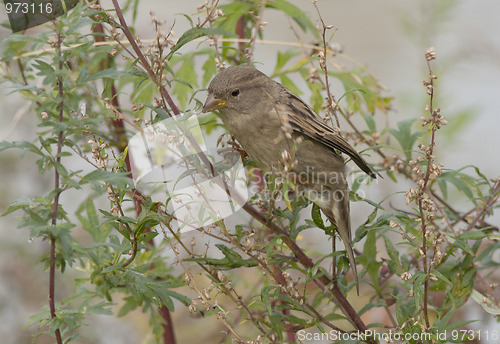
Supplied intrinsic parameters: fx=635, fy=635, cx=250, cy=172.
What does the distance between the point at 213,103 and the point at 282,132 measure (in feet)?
0.76

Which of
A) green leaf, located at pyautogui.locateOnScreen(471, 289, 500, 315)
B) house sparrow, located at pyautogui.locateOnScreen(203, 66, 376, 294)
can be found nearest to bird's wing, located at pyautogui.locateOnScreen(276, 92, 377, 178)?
house sparrow, located at pyautogui.locateOnScreen(203, 66, 376, 294)

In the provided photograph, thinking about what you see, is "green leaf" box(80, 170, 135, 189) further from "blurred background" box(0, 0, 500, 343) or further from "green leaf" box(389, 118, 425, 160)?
"green leaf" box(389, 118, 425, 160)

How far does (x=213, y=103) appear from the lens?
185 centimetres

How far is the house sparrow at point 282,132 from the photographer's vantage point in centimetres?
181

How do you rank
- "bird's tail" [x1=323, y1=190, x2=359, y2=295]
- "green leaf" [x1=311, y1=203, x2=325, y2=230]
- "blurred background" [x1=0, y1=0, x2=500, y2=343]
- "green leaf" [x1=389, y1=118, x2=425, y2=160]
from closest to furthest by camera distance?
1. "green leaf" [x1=311, y1=203, x2=325, y2=230]
2. "bird's tail" [x1=323, y1=190, x2=359, y2=295]
3. "green leaf" [x1=389, y1=118, x2=425, y2=160]
4. "blurred background" [x1=0, y1=0, x2=500, y2=343]

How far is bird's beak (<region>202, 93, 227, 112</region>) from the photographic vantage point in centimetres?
183

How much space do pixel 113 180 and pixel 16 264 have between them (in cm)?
213

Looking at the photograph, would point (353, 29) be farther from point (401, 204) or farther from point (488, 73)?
point (401, 204)

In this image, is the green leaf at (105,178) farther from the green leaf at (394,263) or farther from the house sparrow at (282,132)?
the green leaf at (394,263)

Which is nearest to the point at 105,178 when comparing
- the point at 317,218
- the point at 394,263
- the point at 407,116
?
the point at 317,218

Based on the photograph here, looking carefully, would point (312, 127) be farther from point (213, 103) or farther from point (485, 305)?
point (485, 305)

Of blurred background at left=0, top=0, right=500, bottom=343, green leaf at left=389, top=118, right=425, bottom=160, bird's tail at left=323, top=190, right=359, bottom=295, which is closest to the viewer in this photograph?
bird's tail at left=323, top=190, right=359, bottom=295

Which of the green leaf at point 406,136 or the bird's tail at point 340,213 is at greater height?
the green leaf at point 406,136

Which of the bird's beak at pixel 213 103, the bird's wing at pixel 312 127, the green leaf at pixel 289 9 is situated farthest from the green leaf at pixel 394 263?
the green leaf at pixel 289 9
